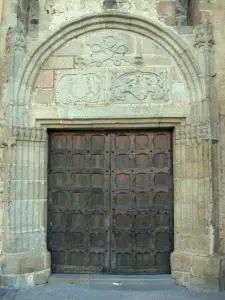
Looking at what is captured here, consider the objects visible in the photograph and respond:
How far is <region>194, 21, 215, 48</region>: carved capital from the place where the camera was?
4.60 meters

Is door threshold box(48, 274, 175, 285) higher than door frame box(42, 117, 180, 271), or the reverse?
door frame box(42, 117, 180, 271)

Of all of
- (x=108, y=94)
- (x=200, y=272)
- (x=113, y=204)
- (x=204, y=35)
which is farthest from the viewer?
(x=113, y=204)

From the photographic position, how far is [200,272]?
4461 mm

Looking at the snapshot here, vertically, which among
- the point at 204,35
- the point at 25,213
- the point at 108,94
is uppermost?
the point at 204,35

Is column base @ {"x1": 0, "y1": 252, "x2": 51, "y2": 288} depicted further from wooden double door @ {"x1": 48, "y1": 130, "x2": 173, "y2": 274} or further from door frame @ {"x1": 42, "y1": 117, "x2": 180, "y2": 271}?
door frame @ {"x1": 42, "y1": 117, "x2": 180, "y2": 271}

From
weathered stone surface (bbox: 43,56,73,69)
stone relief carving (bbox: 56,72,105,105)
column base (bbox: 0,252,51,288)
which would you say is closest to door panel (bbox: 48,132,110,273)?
column base (bbox: 0,252,51,288)

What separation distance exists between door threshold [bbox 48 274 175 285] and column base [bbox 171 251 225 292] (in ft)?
0.67

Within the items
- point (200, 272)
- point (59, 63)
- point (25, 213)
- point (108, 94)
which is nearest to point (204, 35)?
point (108, 94)

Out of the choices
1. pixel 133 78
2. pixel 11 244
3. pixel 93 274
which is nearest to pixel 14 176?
pixel 11 244

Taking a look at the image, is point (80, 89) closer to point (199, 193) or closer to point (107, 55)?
point (107, 55)

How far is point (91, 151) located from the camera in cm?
500

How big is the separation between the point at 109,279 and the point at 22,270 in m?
1.10

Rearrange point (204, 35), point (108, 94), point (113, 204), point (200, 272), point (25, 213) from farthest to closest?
point (113, 204)
point (108, 94)
point (25, 213)
point (204, 35)
point (200, 272)

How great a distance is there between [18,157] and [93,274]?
6.00 feet
